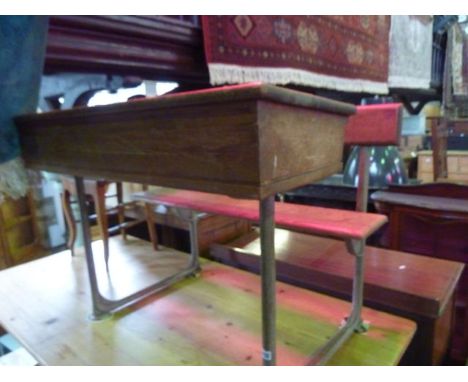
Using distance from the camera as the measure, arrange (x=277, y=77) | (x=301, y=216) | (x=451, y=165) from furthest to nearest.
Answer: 1. (x=451, y=165)
2. (x=277, y=77)
3. (x=301, y=216)

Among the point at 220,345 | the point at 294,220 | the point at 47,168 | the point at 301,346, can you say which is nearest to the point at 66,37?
the point at 47,168

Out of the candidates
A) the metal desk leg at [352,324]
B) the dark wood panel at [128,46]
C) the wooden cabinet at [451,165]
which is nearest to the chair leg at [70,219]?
the dark wood panel at [128,46]

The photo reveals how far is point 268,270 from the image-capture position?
0.70m

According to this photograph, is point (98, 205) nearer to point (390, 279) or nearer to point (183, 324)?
point (183, 324)

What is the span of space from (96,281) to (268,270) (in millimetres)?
790

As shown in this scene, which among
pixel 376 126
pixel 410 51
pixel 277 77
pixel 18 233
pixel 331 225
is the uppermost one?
pixel 410 51

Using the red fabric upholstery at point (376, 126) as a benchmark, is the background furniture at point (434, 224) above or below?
below

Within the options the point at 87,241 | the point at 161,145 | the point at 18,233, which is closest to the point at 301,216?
the point at 161,145

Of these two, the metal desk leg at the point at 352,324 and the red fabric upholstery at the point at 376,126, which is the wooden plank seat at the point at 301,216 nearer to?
the metal desk leg at the point at 352,324

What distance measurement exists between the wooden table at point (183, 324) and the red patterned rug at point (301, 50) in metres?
0.98

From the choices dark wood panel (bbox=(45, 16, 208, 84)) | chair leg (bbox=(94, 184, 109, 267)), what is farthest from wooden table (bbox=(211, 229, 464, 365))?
dark wood panel (bbox=(45, 16, 208, 84))

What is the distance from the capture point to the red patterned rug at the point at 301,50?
5.29 ft

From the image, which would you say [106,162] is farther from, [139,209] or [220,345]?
[139,209]

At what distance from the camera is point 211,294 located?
53.5 inches
